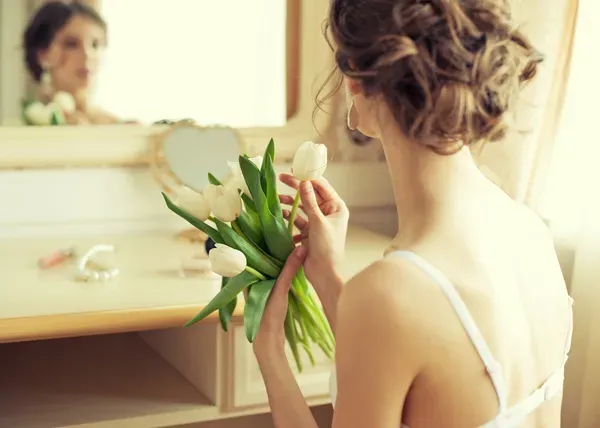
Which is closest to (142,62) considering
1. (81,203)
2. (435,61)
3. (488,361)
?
(81,203)

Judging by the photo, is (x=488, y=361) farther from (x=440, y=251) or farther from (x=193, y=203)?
(x=193, y=203)

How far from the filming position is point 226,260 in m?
1.12

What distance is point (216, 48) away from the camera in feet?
6.61

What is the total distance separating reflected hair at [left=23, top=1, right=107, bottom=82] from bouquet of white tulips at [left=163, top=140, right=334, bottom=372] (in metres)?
0.80

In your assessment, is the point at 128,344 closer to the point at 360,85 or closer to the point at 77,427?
the point at 77,427

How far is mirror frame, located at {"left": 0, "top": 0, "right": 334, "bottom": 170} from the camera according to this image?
189 centimetres

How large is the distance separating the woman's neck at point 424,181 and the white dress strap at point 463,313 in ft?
0.13

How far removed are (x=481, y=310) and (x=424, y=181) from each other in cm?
16

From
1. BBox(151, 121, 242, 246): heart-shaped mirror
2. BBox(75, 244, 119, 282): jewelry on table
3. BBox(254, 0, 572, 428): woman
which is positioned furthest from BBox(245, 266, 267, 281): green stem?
BBox(151, 121, 242, 246): heart-shaped mirror

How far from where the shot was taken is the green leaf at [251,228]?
48.0 inches

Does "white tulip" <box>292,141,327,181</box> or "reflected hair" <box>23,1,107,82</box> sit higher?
"reflected hair" <box>23,1,107,82</box>

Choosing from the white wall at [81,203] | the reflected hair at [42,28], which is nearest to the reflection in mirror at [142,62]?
the reflected hair at [42,28]

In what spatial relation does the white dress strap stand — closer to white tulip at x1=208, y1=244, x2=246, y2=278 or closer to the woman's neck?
the woman's neck

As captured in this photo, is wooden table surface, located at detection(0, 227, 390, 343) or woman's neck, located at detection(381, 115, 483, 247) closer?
woman's neck, located at detection(381, 115, 483, 247)
